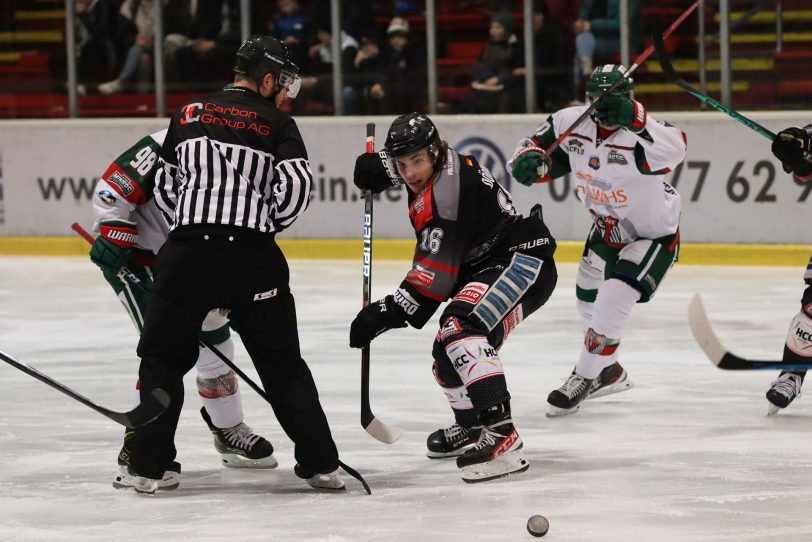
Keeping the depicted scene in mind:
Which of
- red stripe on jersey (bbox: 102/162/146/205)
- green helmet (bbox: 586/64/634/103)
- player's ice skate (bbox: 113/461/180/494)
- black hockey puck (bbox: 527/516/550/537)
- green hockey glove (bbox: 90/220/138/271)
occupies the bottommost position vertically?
player's ice skate (bbox: 113/461/180/494)

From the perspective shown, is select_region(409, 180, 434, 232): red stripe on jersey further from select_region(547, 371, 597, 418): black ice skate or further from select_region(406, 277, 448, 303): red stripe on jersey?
select_region(547, 371, 597, 418): black ice skate

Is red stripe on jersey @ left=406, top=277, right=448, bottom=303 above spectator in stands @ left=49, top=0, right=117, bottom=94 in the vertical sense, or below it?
below

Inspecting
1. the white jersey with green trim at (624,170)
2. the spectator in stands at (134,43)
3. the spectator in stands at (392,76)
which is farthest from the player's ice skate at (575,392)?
the spectator in stands at (134,43)

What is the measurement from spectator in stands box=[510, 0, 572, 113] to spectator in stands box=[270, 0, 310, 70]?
1545 millimetres

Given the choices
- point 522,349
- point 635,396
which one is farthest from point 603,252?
point 522,349

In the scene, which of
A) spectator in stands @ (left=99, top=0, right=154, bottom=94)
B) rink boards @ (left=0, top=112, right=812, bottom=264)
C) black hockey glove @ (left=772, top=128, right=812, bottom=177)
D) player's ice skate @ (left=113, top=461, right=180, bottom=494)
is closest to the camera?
player's ice skate @ (left=113, top=461, right=180, bottom=494)

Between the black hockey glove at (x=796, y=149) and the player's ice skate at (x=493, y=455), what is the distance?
4.61ft

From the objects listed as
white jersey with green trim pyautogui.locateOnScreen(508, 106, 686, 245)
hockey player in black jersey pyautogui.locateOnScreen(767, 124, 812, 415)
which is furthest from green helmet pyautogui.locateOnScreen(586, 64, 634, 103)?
hockey player in black jersey pyautogui.locateOnScreen(767, 124, 812, 415)

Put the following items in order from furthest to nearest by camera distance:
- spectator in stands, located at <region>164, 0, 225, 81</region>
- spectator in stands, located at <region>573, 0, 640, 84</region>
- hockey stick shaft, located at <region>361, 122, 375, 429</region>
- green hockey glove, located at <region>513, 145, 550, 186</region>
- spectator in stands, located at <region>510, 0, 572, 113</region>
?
1. spectator in stands, located at <region>164, 0, 225, 81</region>
2. spectator in stands, located at <region>510, 0, 572, 113</region>
3. spectator in stands, located at <region>573, 0, 640, 84</region>
4. green hockey glove, located at <region>513, 145, 550, 186</region>
5. hockey stick shaft, located at <region>361, 122, 375, 429</region>

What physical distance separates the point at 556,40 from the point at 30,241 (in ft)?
12.4

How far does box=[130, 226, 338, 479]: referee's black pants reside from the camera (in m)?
4.16

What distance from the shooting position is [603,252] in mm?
5559

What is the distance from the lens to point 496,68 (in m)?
9.76

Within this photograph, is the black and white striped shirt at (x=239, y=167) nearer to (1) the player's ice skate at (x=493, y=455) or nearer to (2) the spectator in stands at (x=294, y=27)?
(1) the player's ice skate at (x=493, y=455)
